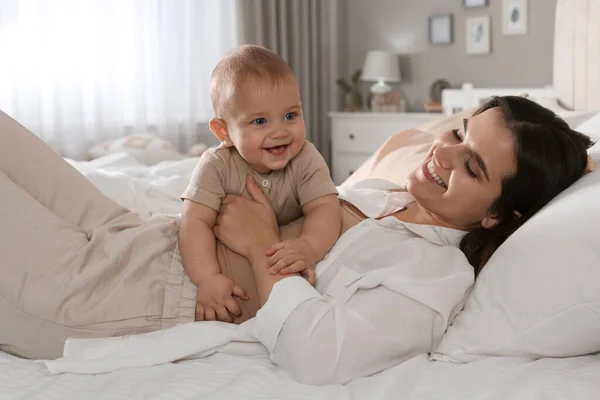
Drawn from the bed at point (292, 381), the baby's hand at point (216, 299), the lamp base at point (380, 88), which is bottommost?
the bed at point (292, 381)

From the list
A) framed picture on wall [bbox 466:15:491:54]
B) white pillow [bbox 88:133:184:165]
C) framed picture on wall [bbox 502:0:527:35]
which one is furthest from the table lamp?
white pillow [bbox 88:133:184:165]

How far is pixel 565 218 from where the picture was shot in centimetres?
113

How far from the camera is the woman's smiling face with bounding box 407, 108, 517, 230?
1.23 metres

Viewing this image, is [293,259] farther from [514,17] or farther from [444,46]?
[444,46]

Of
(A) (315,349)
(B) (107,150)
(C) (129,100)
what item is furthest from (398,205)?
(C) (129,100)

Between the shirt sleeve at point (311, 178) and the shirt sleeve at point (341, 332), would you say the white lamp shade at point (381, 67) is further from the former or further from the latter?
the shirt sleeve at point (341, 332)

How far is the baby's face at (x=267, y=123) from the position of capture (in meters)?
1.32

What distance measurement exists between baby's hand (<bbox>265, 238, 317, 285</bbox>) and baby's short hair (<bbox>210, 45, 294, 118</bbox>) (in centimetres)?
32

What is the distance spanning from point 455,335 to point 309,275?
0.89ft

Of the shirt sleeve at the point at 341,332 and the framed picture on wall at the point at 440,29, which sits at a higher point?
the framed picture on wall at the point at 440,29

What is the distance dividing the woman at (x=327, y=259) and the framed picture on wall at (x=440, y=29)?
3903 mm

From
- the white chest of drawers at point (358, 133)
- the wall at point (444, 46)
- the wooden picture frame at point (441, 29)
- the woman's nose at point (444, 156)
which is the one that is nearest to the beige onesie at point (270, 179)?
the woman's nose at point (444, 156)

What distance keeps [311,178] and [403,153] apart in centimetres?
61

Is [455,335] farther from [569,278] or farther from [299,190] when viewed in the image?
[299,190]
